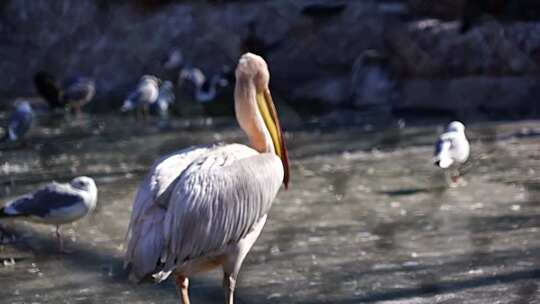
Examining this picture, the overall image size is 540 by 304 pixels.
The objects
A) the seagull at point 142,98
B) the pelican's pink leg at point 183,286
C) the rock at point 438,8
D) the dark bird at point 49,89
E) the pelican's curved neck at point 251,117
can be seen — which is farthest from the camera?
the dark bird at point 49,89

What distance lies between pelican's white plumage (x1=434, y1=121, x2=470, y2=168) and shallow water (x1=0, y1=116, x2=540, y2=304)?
0.68 feet

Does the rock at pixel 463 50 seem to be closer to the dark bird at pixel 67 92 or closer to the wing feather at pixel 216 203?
the dark bird at pixel 67 92

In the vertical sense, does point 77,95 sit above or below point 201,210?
below

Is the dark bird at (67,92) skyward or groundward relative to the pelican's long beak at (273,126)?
groundward

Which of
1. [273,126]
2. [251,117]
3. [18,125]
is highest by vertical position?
[251,117]

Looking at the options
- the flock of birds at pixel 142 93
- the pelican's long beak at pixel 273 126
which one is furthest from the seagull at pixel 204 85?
the pelican's long beak at pixel 273 126

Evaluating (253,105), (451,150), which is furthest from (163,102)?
(253,105)

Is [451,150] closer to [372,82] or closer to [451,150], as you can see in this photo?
[451,150]

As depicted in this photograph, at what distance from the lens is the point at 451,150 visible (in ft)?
34.8

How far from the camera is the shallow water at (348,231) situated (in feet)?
23.1

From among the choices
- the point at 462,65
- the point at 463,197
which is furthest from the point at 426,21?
the point at 463,197

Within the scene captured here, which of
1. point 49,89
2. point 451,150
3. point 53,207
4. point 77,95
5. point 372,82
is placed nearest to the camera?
point 53,207

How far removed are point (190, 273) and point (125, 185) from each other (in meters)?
5.13

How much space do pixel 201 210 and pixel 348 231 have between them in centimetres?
309
